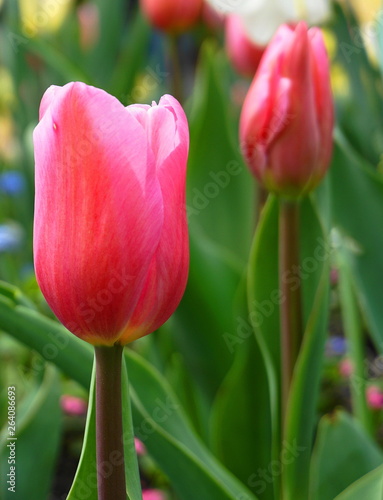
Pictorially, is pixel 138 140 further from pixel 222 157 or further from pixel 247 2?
pixel 247 2

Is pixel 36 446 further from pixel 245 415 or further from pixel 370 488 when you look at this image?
pixel 370 488

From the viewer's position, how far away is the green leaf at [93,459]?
0.44 metres

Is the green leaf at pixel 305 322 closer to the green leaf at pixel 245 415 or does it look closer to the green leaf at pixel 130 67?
the green leaf at pixel 245 415

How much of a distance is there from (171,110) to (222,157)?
68 centimetres

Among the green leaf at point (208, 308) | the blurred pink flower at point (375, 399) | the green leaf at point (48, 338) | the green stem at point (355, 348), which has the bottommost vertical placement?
the blurred pink flower at point (375, 399)

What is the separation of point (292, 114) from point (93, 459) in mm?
318

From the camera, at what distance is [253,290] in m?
0.72

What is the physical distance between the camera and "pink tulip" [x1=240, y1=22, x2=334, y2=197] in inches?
24.2

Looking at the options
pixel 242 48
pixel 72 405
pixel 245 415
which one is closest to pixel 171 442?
pixel 245 415

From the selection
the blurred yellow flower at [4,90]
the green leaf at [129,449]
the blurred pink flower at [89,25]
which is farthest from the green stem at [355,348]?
the blurred yellow flower at [4,90]

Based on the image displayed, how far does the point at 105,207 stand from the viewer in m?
0.36

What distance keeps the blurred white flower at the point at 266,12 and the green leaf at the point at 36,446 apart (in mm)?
616

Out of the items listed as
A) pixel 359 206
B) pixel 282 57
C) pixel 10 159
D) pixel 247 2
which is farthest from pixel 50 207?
pixel 10 159

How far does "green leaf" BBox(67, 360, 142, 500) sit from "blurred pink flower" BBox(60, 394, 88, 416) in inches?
28.7
